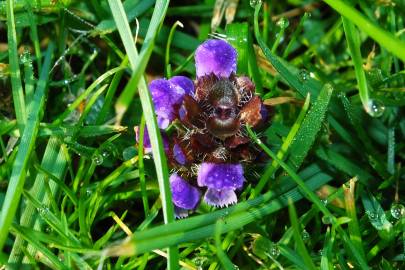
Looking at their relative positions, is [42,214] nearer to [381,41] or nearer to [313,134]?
[313,134]

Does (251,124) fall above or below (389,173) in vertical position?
above

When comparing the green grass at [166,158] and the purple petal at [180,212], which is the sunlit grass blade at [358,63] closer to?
the green grass at [166,158]

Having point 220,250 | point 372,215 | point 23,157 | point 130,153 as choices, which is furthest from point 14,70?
point 372,215

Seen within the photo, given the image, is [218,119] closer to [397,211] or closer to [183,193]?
[183,193]

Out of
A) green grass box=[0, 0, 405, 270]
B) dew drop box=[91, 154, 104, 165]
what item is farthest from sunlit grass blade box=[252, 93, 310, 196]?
dew drop box=[91, 154, 104, 165]

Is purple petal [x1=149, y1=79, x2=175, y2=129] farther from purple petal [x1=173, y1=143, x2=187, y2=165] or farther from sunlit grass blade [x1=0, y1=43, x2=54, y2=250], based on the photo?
sunlit grass blade [x1=0, y1=43, x2=54, y2=250]

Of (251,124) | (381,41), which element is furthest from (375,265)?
(381,41)

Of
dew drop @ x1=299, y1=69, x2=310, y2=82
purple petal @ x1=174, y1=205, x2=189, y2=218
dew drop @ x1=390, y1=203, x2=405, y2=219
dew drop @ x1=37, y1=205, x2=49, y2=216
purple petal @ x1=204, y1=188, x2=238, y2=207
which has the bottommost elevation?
dew drop @ x1=37, y1=205, x2=49, y2=216
